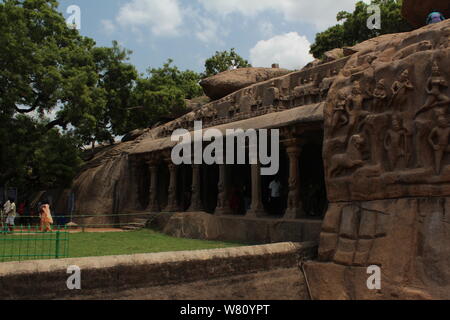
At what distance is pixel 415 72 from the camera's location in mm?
7629

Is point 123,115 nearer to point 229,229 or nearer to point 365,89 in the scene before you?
point 229,229

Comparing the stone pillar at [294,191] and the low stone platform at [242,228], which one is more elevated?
the stone pillar at [294,191]

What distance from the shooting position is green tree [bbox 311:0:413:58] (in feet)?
92.0

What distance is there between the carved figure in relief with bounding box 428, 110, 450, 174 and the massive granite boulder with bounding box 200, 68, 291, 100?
1567 centimetres

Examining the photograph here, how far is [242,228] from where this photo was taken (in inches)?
511

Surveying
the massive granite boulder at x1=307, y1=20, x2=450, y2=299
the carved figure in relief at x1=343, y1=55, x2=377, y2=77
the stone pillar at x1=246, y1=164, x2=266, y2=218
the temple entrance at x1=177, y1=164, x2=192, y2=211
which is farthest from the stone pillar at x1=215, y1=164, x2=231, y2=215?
the carved figure in relief at x1=343, y1=55, x2=377, y2=77

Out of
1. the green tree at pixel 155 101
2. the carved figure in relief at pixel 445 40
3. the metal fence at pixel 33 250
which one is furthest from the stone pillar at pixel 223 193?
the green tree at pixel 155 101

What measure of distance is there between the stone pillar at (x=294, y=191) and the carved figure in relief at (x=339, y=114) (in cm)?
371

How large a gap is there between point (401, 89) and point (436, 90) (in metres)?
0.61

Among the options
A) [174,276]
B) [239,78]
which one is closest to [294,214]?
[174,276]

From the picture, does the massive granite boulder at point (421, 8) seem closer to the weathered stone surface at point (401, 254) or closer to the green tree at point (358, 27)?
the weathered stone surface at point (401, 254)

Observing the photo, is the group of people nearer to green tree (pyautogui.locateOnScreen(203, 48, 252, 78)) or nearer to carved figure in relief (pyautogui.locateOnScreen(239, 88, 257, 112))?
carved figure in relief (pyautogui.locateOnScreen(239, 88, 257, 112))

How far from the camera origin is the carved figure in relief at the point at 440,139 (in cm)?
709
